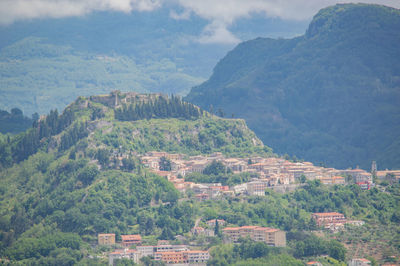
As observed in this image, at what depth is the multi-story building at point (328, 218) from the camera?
141m

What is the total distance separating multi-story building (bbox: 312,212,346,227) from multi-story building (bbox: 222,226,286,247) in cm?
789

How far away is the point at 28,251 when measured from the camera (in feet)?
427

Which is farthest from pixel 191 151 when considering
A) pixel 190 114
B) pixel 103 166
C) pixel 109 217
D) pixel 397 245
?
pixel 397 245

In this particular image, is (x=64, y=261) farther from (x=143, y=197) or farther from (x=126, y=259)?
(x=143, y=197)

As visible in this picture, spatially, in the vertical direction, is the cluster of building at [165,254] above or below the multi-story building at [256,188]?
below

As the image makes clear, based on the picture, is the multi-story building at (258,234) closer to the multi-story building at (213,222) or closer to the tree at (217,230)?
the tree at (217,230)

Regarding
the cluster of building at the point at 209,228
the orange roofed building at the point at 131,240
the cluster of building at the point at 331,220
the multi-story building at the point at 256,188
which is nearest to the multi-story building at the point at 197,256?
the orange roofed building at the point at 131,240

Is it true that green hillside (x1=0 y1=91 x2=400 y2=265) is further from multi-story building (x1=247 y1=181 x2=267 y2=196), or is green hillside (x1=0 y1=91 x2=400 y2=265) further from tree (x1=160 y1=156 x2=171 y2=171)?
tree (x1=160 y1=156 x2=171 y2=171)

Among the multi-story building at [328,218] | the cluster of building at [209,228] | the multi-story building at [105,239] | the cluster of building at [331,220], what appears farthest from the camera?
the multi-story building at [328,218]

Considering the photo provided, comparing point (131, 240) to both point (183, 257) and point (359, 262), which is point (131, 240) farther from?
point (359, 262)

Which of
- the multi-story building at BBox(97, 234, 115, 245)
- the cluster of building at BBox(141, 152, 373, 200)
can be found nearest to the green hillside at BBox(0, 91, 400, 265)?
the multi-story building at BBox(97, 234, 115, 245)

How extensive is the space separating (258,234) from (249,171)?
2343 centimetres

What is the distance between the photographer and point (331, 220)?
14200 centimetres

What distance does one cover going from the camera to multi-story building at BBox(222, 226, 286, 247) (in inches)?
5226
